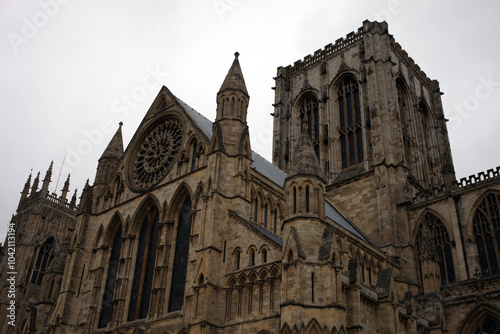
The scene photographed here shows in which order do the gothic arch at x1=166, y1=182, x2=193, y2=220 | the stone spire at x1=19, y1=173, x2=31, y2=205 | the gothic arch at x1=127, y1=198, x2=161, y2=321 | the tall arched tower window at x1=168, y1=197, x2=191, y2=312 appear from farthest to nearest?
the stone spire at x1=19, y1=173, x2=31, y2=205
the gothic arch at x1=166, y1=182, x2=193, y2=220
the gothic arch at x1=127, y1=198, x2=161, y2=321
the tall arched tower window at x1=168, y1=197, x2=191, y2=312

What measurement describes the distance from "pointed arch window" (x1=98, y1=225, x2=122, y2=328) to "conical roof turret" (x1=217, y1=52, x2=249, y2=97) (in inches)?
422

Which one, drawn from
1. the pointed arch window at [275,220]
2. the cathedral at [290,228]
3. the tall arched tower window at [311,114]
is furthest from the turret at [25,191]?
the pointed arch window at [275,220]

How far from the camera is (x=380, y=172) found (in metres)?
39.5

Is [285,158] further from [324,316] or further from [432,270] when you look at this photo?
[324,316]

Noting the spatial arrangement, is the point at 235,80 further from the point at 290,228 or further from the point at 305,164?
the point at 290,228

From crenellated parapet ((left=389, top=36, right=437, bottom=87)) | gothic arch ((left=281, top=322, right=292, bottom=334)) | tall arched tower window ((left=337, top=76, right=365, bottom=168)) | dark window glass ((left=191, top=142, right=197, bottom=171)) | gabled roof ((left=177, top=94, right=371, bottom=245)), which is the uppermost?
crenellated parapet ((left=389, top=36, right=437, bottom=87))

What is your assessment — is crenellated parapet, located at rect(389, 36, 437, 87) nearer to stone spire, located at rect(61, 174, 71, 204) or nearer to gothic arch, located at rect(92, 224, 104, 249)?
gothic arch, located at rect(92, 224, 104, 249)

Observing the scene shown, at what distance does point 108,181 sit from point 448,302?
21.6m

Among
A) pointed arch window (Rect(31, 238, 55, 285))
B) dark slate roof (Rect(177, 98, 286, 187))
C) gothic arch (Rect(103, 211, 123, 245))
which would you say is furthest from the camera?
pointed arch window (Rect(31, 238, 55, 285))

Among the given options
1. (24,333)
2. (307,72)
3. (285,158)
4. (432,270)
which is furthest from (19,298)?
(432,270)

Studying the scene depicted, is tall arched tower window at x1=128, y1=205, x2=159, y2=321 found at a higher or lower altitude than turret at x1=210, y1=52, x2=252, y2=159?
lower

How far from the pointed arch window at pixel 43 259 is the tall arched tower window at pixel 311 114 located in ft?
110

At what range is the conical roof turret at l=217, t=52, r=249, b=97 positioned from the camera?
95.9 ft

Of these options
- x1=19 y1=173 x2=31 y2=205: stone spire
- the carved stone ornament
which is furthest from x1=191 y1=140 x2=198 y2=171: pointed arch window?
x1=19 y1=173 x2=31 y2=205: stone spire
